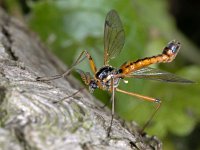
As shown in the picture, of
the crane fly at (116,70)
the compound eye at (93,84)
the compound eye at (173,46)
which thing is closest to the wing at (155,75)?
the crane fly at (116,70)

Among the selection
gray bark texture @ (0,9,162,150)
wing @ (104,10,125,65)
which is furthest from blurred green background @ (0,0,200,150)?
gray bark texture @ (0,9,162,150)

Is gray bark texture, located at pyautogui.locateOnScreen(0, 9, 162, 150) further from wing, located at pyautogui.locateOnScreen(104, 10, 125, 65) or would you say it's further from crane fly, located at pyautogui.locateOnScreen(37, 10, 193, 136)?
wing, located at pyautogui.locateOnScreen(104, 10, 125, 65)

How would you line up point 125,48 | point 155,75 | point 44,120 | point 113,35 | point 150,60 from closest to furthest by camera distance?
point 44,120 → point 155,75 → point 150,60 → point 113,35 → point 125,48

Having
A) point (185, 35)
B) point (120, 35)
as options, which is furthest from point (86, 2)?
point (185, 35)

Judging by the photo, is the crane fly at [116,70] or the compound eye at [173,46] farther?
the compound eye at [173,46]

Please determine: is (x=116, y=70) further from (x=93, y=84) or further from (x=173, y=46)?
(x=173, y=46)

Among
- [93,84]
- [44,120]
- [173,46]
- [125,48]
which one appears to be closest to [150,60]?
[173,46]

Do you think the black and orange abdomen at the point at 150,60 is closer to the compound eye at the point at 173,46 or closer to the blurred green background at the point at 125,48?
the compound eye at the point at 173,46
